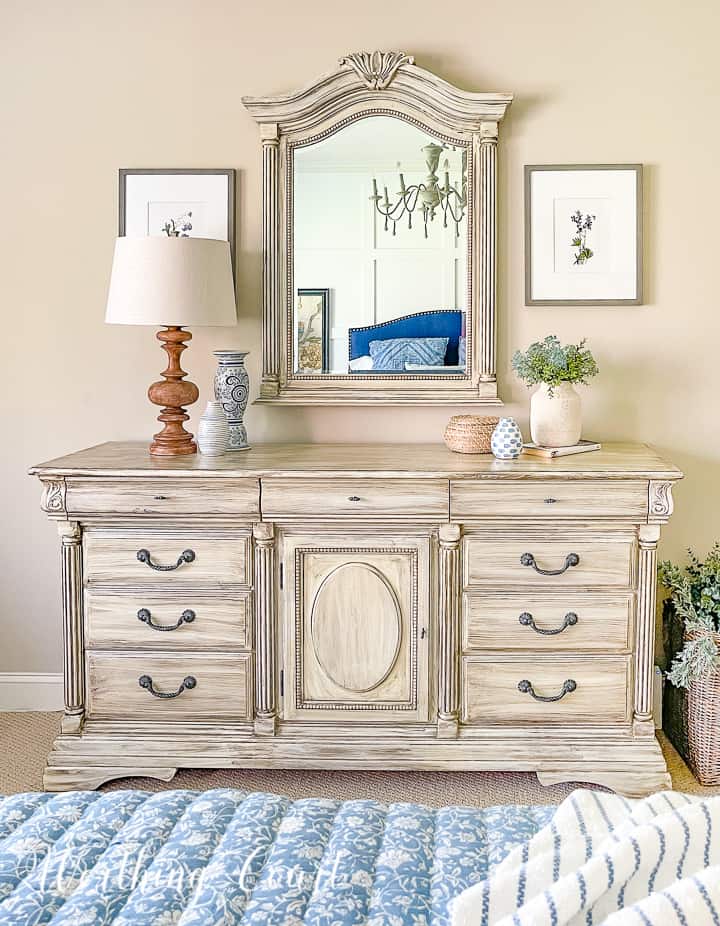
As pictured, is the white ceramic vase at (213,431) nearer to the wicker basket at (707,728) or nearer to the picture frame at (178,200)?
the picture frame at (178,200)

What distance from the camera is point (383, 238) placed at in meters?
3.21

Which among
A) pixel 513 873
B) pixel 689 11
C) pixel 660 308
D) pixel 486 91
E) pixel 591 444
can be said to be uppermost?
pixel 689 11

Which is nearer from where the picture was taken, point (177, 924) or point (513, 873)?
point (513, 873)

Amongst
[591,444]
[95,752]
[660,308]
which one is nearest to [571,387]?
[591,444]

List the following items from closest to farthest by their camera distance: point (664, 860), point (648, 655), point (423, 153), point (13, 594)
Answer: point (664, 860)
point (648, 655)
point (423, 153)
point (13, 594)

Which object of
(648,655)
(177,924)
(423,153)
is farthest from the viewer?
(423,153)

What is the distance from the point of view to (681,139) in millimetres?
3176

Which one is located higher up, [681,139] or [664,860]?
[681,139]

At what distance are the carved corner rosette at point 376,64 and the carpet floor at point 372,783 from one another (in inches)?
86.0

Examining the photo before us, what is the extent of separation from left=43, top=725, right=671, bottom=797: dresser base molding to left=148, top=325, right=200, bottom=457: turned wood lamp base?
0.85 m

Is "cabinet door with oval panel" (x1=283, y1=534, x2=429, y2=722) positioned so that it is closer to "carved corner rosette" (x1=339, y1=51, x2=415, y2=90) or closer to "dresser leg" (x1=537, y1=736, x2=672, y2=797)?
"dresser leg" (x1=537, y1=736, x2=672, y2=797)

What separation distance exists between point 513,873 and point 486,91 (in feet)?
8.96

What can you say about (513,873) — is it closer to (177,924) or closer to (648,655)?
(177,924)

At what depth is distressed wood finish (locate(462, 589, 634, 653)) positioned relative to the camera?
9.11ft
